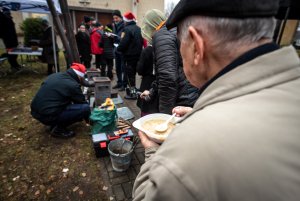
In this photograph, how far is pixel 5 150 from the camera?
142 inches

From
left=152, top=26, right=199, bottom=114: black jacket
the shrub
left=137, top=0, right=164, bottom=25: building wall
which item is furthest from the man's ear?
left=137, top=0, right=164, bottom=25: building wall

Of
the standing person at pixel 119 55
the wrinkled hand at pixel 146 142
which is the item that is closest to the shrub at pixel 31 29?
the standing person at pixel 119 55

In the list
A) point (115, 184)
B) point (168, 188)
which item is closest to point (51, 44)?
point (115, 184)

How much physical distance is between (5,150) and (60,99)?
133 cm

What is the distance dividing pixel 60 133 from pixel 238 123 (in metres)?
4.10

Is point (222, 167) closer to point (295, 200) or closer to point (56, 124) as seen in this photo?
point (295, 200)

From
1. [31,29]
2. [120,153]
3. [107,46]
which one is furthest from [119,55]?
[31,29]

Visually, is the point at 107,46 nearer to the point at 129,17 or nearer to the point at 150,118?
the point at 129,17

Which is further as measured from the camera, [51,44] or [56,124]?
[51,44]

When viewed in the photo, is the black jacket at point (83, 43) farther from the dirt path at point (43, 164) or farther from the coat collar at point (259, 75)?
the coat collar at point (259, 75)

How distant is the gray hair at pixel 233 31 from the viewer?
70 cm

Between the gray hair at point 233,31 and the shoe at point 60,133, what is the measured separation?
3.92 metres

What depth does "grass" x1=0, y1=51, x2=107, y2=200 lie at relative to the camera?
277 cm

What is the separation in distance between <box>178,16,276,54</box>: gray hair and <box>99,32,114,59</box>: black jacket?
23.2 feet
